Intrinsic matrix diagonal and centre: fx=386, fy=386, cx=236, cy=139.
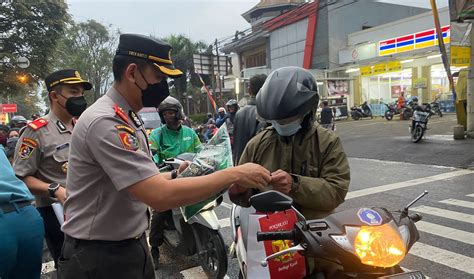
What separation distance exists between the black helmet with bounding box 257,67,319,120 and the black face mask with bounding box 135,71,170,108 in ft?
1.58

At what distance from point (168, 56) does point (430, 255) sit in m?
3.56

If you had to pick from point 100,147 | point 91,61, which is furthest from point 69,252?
point 91,61

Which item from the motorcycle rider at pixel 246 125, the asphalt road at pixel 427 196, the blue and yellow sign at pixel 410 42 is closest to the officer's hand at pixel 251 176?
the asphalt road at pixel 427 196

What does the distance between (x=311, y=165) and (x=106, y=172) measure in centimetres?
102

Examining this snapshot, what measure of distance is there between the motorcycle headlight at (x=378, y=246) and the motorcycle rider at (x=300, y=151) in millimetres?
462

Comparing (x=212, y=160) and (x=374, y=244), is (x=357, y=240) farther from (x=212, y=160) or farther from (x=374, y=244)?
(x=212, y=160)

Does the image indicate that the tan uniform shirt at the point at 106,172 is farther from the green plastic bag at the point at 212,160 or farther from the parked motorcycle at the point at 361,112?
the parked motorcycle at the point at 361,112

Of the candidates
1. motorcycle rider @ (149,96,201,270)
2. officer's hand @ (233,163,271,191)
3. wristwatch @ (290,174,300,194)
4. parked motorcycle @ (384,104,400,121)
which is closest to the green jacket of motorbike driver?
motorcycle rider @ (149,96,201,270)

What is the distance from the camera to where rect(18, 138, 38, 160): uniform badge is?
2.75 meters

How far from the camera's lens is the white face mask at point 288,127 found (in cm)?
196

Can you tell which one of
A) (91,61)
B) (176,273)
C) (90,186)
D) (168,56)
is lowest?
(176,273)

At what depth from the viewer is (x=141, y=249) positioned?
1.87 metres

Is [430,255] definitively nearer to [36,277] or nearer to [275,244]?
[275,244]

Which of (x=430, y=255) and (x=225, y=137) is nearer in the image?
(x=225, y=137)
